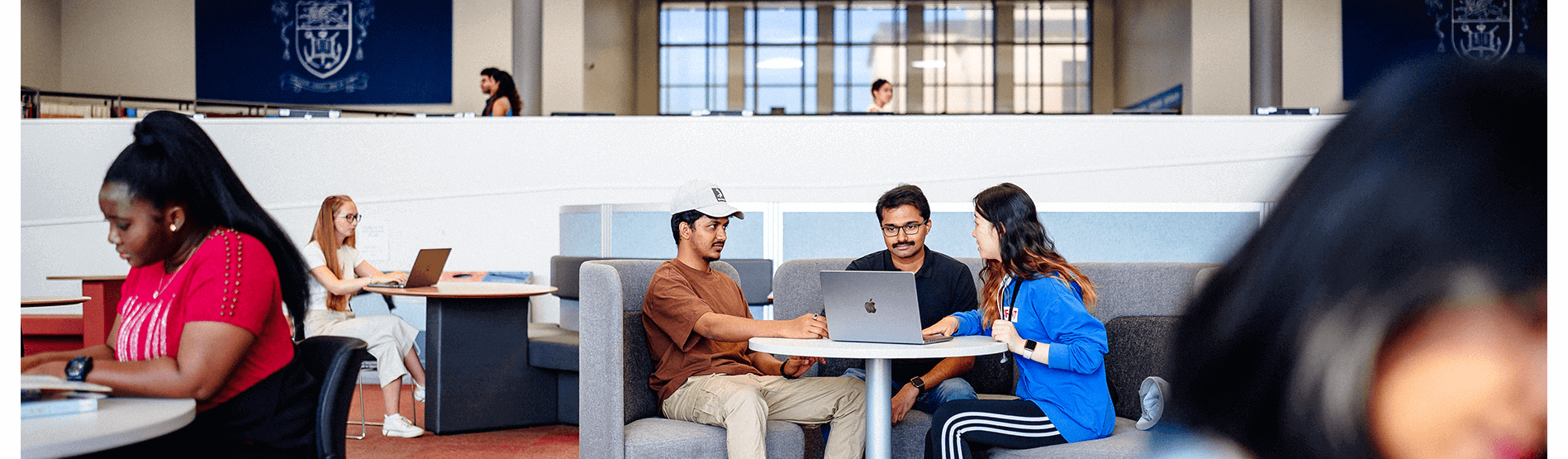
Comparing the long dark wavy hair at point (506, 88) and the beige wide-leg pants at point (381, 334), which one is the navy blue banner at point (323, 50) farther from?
the beige wide-leg pants at point (381, 334)

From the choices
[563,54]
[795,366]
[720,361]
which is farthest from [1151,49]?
[720,361]

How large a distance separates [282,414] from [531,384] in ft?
9.01

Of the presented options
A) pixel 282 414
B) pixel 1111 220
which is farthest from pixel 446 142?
pixel 282 414

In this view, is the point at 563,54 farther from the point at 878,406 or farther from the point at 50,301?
the point at 878,406

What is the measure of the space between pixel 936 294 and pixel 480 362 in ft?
7.59

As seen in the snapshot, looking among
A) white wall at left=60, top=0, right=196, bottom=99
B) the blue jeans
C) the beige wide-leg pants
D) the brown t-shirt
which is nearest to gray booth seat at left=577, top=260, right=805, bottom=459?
the brown t-shirt

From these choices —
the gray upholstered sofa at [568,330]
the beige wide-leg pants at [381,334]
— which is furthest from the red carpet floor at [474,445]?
the beige wide-leg pants at [381,334]

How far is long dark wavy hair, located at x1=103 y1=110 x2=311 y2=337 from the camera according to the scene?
65.8 inches

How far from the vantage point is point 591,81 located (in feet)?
38.4

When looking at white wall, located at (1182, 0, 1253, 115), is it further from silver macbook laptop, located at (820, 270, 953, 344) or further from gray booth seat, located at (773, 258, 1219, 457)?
silver macbook laptop, located at (820, 270, 953, 344)

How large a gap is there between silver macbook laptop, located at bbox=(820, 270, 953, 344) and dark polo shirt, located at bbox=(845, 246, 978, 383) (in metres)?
0.48

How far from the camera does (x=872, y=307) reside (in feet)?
8.24

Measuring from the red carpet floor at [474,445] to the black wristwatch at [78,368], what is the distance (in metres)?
2.49

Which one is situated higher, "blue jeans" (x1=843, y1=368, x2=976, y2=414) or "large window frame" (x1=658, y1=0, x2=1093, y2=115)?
"large window frame" (x1=658, y1=0, x2=1093, y2=115)
